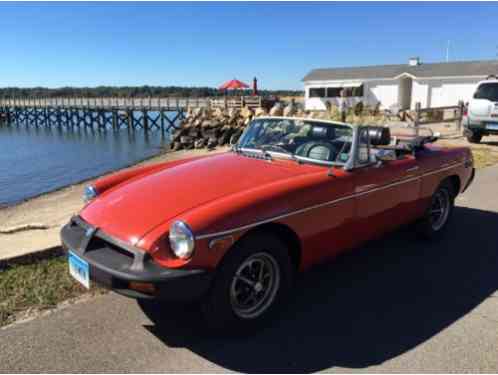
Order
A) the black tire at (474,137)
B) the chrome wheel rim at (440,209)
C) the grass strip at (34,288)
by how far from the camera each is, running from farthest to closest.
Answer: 1. the black tire at (474,137)
2. the chrome wheel rim at (440,209)
3. the grass strip at (34,288)

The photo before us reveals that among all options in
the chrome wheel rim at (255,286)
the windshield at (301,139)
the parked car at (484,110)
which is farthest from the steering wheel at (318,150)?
the parked car at (484,110)

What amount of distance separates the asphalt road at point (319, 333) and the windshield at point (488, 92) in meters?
10.6

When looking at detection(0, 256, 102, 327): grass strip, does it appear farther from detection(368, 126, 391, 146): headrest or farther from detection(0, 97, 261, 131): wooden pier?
detection(0, 97, 261, 131): wooden pier

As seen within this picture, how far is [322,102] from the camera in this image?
117 feet

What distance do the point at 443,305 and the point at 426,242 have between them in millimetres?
1600

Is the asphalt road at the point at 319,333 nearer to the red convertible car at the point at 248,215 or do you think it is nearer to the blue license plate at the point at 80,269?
the red convertible car at the point at 248,215

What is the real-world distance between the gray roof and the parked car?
741 inches

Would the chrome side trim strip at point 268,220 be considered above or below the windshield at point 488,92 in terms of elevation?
below

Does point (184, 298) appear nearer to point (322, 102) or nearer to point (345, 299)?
point (345, 299)

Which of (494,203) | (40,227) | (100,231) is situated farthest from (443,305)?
(40,227)

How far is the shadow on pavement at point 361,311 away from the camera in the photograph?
110 inches

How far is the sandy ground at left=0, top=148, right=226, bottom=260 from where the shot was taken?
14.8ft

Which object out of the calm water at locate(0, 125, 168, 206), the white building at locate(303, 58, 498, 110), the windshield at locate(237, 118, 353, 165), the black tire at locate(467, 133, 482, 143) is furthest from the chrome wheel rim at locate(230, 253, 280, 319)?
the white building at locate(303, 58, 498, 110)

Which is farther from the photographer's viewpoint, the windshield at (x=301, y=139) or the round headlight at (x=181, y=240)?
the windshield at (x=301, y=139)
